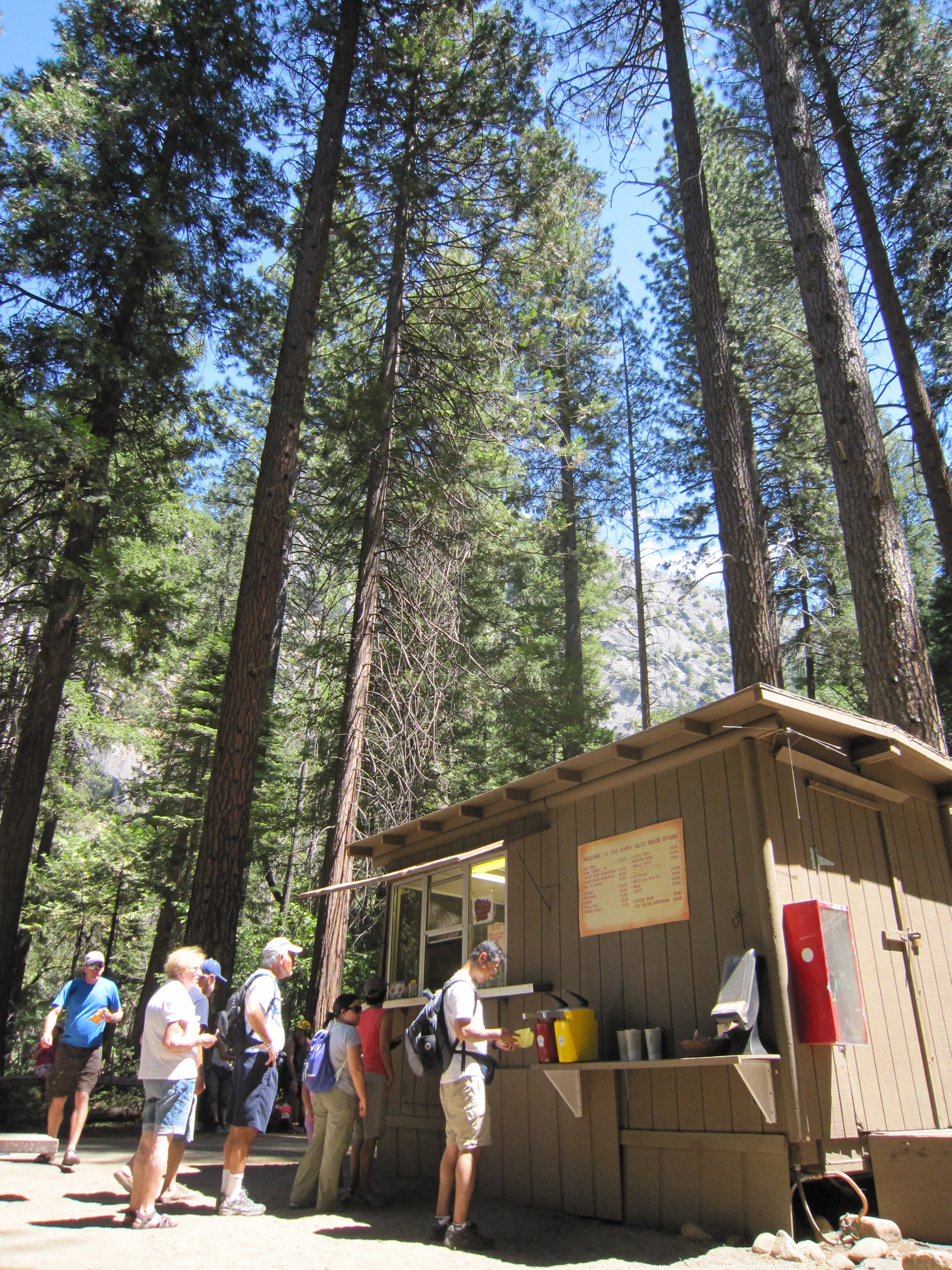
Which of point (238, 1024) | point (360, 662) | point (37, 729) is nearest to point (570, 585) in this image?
point (360, 662)

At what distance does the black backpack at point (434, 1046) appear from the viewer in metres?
4.84

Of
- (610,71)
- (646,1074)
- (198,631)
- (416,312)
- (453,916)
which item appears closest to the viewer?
(646,1074)

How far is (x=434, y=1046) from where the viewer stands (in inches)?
192

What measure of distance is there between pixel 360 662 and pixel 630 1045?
6173 millimetres

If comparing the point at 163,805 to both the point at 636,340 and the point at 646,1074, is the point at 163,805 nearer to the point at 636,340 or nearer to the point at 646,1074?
the point at 646,1074

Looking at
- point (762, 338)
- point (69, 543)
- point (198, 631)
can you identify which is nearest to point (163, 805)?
point (198, 631)

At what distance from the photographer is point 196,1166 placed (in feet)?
22.0

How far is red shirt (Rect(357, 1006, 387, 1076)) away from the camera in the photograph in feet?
20.5

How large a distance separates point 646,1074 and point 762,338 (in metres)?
15.0

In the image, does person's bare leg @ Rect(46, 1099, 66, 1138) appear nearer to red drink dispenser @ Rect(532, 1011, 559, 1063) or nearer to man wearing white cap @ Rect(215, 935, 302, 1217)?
man wearing white cap @ Rect(215, 935, 302, 1217)

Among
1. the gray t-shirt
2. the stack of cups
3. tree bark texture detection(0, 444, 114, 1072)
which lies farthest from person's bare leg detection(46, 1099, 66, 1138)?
the stack of cups

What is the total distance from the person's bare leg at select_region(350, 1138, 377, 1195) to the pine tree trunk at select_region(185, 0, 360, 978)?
2.40 meters

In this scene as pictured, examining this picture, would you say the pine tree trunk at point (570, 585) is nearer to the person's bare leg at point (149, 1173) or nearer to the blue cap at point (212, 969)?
the blue cap at point (212, 969)

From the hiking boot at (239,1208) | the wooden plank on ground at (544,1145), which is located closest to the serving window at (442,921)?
the wooden plank on ground at (544,1145)
